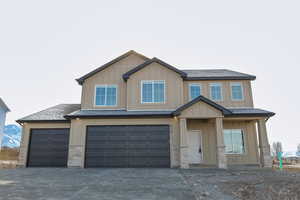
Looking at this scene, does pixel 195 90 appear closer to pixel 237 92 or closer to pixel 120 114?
pixel 237 92

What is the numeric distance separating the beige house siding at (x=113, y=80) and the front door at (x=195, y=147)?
5.52 metres

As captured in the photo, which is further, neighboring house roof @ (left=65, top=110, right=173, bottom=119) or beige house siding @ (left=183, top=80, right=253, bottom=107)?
beige house siding @ (left=183, top=80, right=253, bottom=107)

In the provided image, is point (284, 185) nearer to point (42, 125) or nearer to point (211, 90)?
point (211, 90)

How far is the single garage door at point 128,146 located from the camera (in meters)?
12.9

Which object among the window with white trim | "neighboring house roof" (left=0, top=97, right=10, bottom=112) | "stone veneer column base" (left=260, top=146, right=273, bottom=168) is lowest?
"stone veneer column base" (left=260, top=146, right=273, bottom=168)

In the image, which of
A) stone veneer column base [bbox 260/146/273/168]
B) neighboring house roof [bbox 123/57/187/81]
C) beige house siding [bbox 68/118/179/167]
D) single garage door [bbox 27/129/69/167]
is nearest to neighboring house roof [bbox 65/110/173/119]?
beige house siding [bbox 68/118/179/167]

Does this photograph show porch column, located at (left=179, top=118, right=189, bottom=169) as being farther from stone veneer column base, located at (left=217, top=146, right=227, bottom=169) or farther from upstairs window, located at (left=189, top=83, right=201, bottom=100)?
upstairs window, located at (left=189, top=83, right=201, bottom=100)

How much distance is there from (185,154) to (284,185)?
5858 millimetres

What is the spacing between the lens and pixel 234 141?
14.8 metres

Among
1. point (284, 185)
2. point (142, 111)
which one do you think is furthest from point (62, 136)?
point (284, 185)

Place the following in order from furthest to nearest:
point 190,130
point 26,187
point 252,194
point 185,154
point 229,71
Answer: point 229,71, point 190,130, point 185,154, point 26,187, point 252,194

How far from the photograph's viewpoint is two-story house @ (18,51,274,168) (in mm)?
12891

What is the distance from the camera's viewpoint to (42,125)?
14.4m

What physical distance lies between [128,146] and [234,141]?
7906mm
